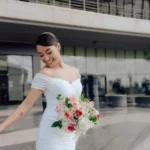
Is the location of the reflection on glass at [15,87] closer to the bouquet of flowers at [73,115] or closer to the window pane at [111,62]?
the window pane at [111,62]

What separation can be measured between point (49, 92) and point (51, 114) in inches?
7.1

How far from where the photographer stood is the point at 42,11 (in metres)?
17.1

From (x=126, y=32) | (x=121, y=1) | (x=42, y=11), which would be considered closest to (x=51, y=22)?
(x=42, y=11)

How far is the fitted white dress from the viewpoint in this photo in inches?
99.0

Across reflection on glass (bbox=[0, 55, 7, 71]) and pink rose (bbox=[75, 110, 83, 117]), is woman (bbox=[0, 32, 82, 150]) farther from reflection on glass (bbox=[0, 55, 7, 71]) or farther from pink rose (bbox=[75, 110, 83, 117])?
reflection on glass (bbox=[0, 55, 7, 71])

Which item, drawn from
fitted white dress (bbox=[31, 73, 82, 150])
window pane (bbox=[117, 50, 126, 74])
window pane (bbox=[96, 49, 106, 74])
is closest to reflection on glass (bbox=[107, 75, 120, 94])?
window pane (bbox=[117, 50, 126, 74])

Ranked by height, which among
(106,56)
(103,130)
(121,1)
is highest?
(121,1)

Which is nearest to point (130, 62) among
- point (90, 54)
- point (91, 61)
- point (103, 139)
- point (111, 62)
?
point (111, 62)

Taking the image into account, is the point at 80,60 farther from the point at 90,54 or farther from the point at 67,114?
the point at 67,114

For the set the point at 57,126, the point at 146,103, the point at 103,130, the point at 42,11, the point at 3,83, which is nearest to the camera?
the point at 57,126

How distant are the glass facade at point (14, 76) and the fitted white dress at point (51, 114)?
21468 mm

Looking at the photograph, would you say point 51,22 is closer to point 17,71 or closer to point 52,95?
point 17,71

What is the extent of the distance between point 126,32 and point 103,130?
1311cm

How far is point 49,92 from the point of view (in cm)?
255
